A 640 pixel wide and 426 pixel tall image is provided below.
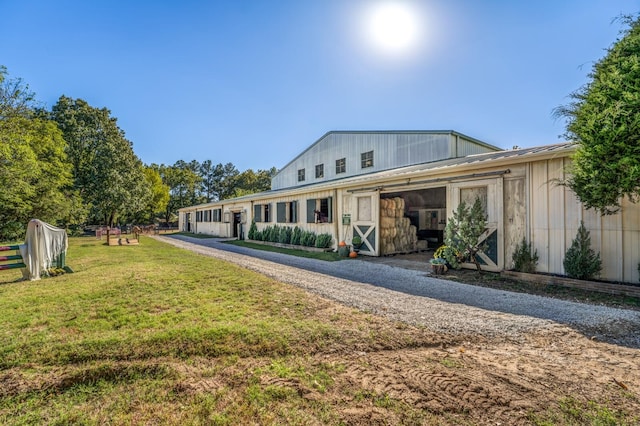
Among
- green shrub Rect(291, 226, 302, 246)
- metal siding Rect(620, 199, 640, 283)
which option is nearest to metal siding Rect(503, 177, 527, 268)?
metal siding Rect(620, 199, 640, 283)

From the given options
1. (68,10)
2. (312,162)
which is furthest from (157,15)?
(312,162)

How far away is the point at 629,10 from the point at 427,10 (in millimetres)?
4530

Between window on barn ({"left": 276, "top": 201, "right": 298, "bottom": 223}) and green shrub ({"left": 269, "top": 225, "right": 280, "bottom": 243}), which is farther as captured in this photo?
green shrub ({"left": 269, "top": 225, "right": 280, "bottom": 243})

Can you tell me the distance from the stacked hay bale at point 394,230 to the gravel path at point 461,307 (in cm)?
331

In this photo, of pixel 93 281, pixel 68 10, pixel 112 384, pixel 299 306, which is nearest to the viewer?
pixel 112 384

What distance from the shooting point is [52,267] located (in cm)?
728

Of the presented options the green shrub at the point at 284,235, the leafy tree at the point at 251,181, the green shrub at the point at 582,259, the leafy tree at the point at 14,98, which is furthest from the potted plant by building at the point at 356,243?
the leafy tree at the point at 251,181

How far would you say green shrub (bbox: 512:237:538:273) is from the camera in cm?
630

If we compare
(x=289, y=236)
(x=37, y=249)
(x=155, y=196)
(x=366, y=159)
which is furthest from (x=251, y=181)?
(x=37, y=249)

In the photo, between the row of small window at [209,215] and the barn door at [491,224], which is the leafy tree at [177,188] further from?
the barn door at [491,224]

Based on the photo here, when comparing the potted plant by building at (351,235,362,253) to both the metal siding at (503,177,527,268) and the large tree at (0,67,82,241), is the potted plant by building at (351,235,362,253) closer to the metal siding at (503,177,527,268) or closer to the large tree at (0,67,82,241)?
the metal siding at (503,177,527,268)

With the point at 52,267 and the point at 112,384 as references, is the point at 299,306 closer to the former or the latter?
the point at 112,384

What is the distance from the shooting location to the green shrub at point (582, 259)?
5434 mm

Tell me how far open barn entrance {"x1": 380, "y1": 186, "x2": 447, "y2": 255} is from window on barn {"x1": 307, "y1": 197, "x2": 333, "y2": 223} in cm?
234
